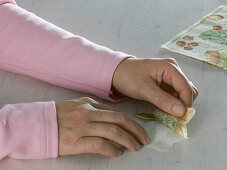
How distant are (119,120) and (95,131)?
47 millimetres

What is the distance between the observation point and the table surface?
0.81m

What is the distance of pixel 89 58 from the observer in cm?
100

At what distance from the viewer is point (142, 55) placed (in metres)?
1.12

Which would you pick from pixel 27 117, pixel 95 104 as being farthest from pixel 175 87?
pixel 27 117

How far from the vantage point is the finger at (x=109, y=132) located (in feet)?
2.66

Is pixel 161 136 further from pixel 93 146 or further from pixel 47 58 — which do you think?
pixel 47 58

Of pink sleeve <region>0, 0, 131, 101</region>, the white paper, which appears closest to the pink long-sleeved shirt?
pink sleeve <region>0, 0, 131, 101</region>

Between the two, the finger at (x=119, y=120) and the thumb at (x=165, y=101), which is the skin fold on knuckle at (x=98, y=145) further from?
the thumb at (x=165, y=101)

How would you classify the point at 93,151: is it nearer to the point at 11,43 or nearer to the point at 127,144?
the point at 127,144

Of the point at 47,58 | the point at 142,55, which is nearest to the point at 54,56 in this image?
the point at 47,58

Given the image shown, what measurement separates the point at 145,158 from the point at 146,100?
0.14m

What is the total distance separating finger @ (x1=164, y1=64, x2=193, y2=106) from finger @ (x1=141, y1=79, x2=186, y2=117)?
3 cm

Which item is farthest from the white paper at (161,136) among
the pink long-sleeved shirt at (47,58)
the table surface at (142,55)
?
the pink long-sleeved shirt at (47,58)

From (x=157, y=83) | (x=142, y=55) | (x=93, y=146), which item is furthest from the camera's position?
(x=142, y=55)
